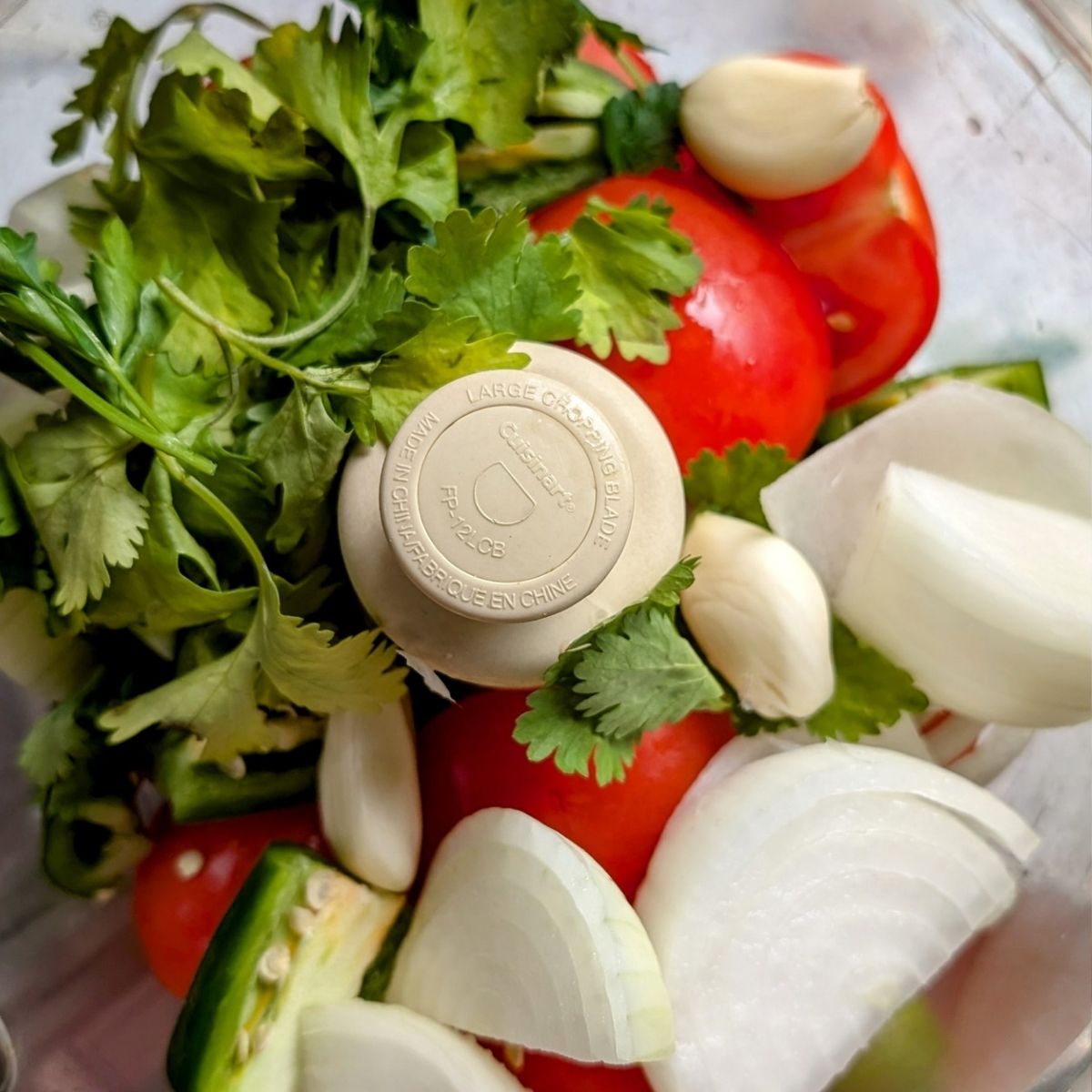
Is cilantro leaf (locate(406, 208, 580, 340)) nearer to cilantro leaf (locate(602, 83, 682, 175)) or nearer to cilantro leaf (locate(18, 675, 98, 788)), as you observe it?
cilantro leaf (locate(602, 83, 682, 175))

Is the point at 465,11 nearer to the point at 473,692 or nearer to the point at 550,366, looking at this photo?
the point at 550,366

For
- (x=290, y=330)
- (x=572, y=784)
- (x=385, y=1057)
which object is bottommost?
(x=385, y=1057)

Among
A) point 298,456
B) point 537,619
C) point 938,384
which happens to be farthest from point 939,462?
point 298,456

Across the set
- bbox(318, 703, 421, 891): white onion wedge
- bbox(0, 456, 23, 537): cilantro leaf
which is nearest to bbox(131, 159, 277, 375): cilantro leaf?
bbox(0, 456, 23, 537): cilantro leaf

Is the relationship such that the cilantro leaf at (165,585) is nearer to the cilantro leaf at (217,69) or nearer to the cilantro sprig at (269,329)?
the cilantro sprig at (269,329)

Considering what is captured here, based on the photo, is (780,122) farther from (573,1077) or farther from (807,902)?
(573,1077)

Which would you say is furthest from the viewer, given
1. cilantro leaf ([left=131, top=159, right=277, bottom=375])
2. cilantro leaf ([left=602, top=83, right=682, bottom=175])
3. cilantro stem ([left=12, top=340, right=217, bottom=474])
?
cilantro leaf ([left=602, top=83, right=682, bottom=175])

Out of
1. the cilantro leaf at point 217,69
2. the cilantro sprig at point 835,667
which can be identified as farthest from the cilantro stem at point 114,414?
the cilantro sprig at point 835,667
